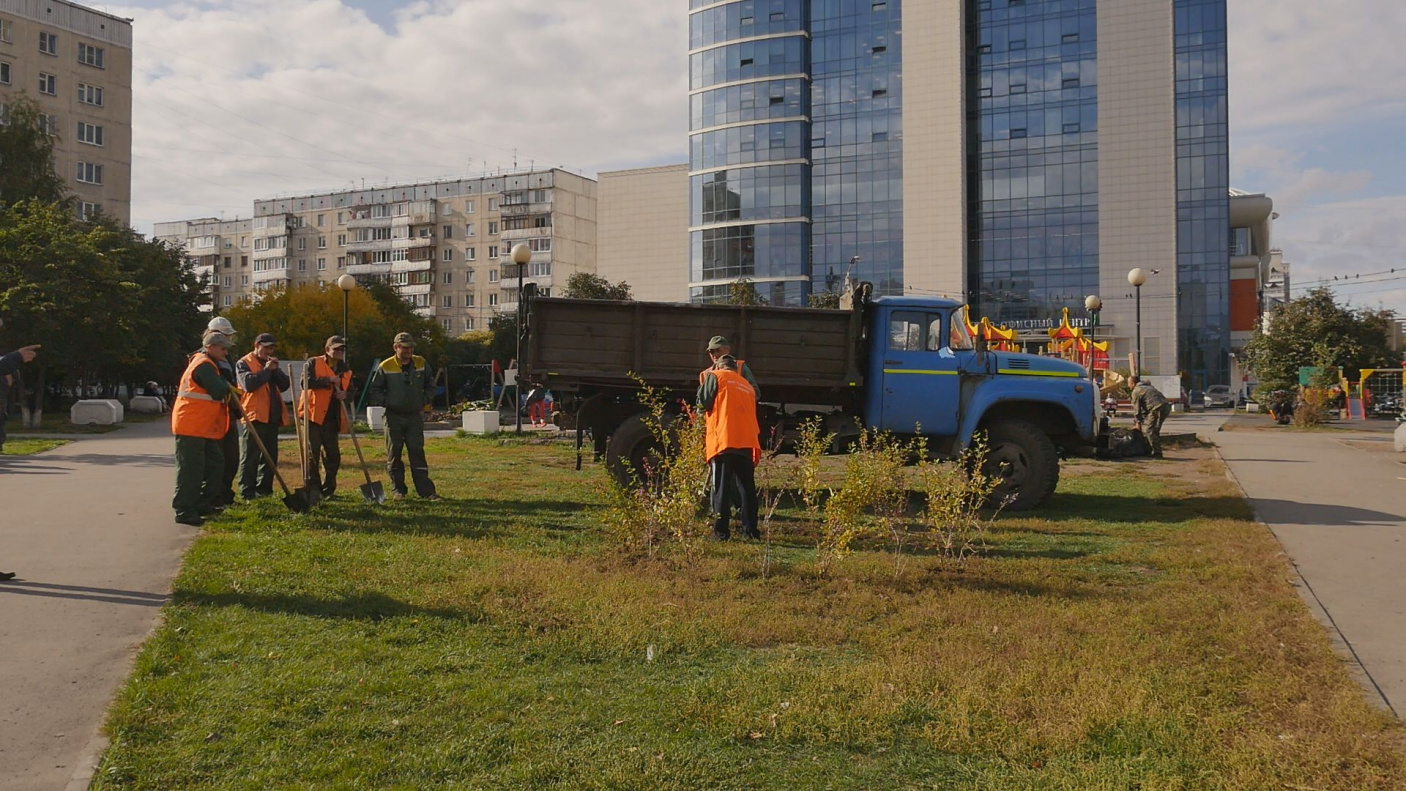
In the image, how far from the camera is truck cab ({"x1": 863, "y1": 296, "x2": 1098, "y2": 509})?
11.6 meters

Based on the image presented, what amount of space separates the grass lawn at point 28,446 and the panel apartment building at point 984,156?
54.5 metres

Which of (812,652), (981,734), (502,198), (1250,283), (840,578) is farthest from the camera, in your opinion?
(502,198)

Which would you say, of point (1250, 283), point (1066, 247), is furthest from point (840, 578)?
point (1250, 283)

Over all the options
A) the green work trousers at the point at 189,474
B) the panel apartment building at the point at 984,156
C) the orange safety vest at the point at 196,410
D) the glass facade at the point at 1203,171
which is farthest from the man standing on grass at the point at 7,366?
the glass facade at the point at 1203,171

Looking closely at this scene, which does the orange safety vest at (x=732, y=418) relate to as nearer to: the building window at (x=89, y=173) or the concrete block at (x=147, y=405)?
the concrete block at (x=147, y=405)

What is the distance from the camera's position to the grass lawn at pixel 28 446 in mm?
18156

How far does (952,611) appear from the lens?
6.38m

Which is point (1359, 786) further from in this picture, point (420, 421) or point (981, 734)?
point (420, 421)

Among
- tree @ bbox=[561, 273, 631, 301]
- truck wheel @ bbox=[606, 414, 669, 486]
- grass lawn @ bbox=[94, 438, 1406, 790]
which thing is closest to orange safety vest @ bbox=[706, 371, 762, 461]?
grass lawn @ bbox=[94, 438, 1406, 790]

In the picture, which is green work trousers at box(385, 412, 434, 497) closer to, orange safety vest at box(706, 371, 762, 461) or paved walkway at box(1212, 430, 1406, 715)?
orange safety vest at box(706, 371, 762, 461)

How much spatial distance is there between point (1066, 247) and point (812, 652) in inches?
2664

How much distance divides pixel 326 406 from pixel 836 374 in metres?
5.45

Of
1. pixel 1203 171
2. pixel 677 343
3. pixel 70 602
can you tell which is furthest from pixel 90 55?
pixel 70 602

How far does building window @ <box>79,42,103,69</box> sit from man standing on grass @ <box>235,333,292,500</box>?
7009cm
